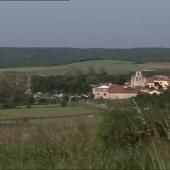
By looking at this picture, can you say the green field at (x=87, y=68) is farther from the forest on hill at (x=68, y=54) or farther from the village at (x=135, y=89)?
the village at (x=135, y=89)

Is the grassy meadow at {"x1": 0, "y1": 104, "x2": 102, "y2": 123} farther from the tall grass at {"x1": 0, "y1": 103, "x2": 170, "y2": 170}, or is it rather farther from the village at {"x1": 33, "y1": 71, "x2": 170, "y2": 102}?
the tall grass at {"x1": 0, "y1": 103, "x2": 170, "y2": 170}

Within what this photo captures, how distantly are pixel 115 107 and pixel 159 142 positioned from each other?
805 mm

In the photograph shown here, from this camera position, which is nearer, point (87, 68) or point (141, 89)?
point (141, 89)

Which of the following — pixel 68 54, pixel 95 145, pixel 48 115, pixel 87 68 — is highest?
pixel 95 145

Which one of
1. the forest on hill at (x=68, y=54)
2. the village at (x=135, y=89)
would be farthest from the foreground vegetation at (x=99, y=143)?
the forest on hill at (x=68, y=54)

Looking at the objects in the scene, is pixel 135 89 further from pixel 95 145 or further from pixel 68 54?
pixel 68 54

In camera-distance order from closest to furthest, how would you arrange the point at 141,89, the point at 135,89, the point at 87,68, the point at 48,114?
the point at 48,114 → the point at 141,89 → the point at 135,89 → the point at 87,68

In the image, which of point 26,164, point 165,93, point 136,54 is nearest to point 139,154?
point 26,164

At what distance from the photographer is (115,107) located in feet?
15.6

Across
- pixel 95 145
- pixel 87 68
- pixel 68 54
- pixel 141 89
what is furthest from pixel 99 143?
pixel 68 54

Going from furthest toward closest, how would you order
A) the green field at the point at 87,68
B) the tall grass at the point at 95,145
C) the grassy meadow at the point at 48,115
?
the green field at the point at 87,68 → the grassy meadow at the point at 48,115 → the tall grass at the point at 95,145

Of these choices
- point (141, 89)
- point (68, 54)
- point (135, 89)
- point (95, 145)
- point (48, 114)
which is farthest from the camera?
point (68, 54)

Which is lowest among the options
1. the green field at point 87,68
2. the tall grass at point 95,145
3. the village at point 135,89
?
the green field at point 87,68

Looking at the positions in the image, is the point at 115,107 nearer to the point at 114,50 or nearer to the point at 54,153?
the point at 54,153
